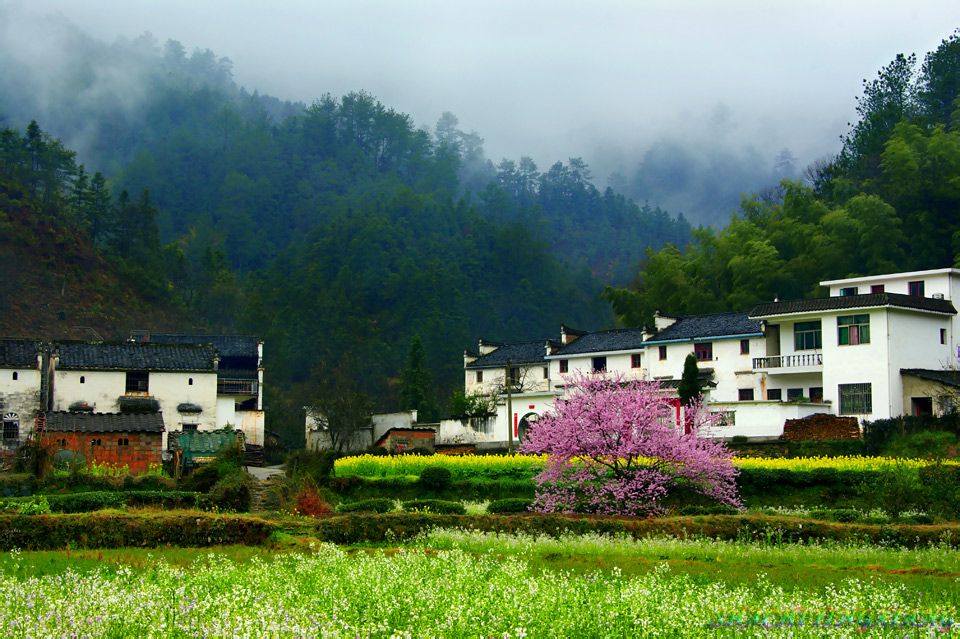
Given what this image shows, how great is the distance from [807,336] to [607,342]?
12.6m

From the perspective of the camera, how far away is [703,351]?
48.1 meters

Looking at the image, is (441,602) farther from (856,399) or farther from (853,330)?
(853,330)

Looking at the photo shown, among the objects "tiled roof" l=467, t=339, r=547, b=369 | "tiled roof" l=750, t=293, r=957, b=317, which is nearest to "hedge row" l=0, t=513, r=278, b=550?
"tiled roof" l=750, t=293, r=957, b=317

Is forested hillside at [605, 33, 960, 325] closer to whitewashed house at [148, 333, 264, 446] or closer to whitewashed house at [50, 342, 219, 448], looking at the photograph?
whitewashed house at [148, 333, 264, 446]

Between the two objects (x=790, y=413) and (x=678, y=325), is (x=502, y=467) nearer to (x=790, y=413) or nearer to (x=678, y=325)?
(x=790, y=413)

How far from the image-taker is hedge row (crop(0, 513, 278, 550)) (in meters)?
18.6

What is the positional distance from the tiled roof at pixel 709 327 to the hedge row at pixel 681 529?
2669 cm

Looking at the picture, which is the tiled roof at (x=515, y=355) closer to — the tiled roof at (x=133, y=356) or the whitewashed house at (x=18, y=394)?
the tiled roof at (x=133, y=356)

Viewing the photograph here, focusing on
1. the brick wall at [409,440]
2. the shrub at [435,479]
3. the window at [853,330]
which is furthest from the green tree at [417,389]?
the window at [853,330]

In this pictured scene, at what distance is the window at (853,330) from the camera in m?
41.1

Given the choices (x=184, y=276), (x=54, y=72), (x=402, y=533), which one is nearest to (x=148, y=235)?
(x=184, y=276)

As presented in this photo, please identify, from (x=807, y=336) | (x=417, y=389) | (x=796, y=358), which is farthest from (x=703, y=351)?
(x=417, y=389)

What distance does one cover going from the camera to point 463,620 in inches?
370

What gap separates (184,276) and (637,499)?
6950 centimetres
